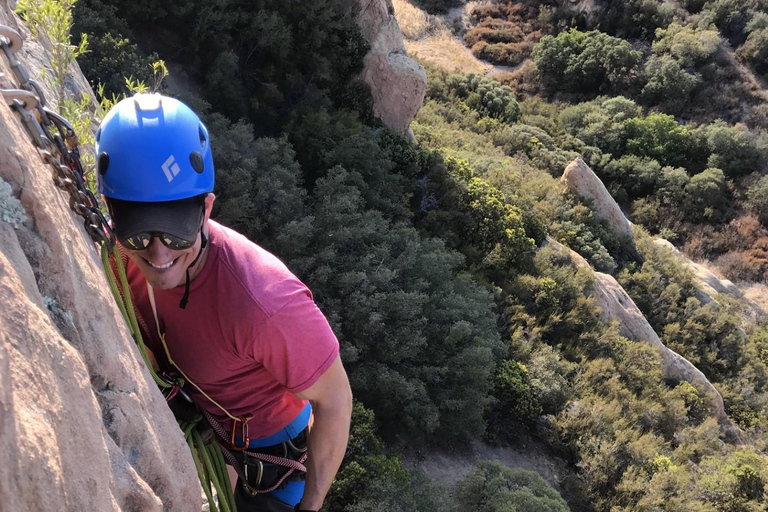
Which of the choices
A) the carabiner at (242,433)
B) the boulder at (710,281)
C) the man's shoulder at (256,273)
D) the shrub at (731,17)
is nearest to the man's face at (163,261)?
the man's shoulder at (256,273)

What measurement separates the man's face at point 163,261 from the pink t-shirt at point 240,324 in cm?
10

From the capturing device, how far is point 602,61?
25688mm

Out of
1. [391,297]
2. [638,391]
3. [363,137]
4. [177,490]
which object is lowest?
[638,391]

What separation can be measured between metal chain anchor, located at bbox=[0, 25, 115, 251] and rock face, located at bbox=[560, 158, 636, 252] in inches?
636

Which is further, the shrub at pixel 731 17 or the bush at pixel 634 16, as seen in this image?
the bush at pixel 634 16

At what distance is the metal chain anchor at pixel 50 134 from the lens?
5.25ft

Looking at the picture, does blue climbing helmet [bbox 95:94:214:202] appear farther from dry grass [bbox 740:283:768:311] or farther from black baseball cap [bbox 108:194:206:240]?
dry grass [bbox 740:283:768:311]

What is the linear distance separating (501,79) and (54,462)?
26.9 m

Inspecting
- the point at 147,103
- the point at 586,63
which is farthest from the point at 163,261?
the point at 586,63

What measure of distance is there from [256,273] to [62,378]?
829 millimetres

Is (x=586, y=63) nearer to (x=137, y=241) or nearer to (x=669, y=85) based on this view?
(x=669, y=85)

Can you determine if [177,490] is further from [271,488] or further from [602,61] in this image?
[602,61]

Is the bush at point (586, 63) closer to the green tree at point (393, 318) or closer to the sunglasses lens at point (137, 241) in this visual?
the green tree at point (393, 318)

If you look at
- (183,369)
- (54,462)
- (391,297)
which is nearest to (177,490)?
(183,369)
